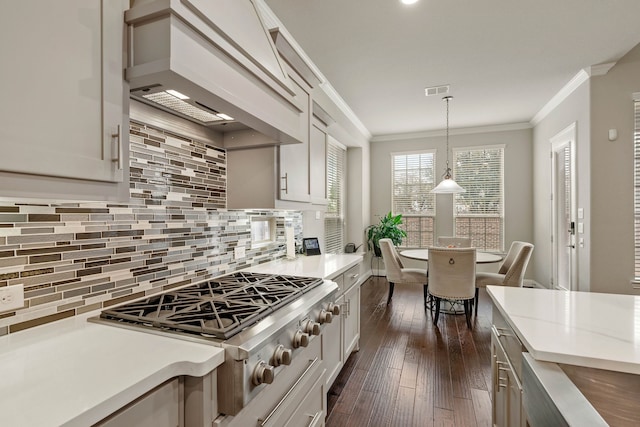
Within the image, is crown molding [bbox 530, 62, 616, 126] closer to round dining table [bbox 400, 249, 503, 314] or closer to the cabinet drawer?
round dining table [bbox 400, 249, 503, 314]

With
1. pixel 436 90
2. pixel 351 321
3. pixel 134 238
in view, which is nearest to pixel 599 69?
pixel 436 90

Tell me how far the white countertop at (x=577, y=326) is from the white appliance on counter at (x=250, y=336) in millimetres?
837

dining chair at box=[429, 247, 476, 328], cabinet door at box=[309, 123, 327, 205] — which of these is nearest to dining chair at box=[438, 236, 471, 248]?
dining chair at box=[429, 247, 476, 328]

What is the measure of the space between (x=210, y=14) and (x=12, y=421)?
1271mm

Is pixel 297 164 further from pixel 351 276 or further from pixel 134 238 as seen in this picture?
pixel 134 238

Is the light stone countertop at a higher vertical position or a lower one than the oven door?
higher

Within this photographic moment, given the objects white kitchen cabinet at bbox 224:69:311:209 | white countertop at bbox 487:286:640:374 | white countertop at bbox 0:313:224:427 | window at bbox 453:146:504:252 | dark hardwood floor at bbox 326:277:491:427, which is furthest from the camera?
window at bbox 453:146:504:252

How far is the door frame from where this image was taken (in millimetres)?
3721

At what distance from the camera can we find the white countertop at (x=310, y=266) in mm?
2082

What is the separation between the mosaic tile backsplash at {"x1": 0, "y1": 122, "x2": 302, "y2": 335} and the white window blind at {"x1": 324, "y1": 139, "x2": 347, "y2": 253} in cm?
269

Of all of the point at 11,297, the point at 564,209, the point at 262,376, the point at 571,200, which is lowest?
the point at 262,376

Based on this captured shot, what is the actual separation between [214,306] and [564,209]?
4.86 meters

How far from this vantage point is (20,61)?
755mm

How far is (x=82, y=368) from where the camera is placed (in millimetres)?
820
